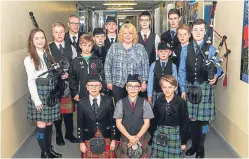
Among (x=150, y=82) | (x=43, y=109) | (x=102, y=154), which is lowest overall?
(x=102, y=154)

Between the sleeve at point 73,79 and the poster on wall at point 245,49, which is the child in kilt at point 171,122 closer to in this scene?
the poster on wall at point 245,49

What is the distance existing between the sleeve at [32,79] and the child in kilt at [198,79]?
1376 mm

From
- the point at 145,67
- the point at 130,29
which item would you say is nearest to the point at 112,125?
the point at 145,67

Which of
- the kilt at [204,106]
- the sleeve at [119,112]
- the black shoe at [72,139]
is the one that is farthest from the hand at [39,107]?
the kilt at [204,106]

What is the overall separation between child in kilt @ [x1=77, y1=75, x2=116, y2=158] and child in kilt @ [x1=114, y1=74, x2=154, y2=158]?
12cm

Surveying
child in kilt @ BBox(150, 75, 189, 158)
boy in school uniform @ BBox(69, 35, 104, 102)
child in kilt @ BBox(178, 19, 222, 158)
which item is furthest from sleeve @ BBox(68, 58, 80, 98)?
child in kilt @ BBox(178, 19, 222, 158)

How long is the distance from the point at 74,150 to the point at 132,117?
101 cm

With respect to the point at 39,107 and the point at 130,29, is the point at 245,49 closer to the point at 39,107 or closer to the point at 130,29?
the point at 130,29

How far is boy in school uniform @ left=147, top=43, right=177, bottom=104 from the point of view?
3.01m

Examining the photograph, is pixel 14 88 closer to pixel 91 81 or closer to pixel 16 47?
pixel 16 47

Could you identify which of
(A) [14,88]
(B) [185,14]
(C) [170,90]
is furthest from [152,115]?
(B) [185,14]

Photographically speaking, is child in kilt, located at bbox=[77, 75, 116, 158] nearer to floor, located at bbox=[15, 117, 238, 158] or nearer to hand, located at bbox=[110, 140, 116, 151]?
hand, located at bbox=[110, 140, 116, 151]

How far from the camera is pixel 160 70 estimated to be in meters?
3.04

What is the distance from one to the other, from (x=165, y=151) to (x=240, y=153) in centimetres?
88
